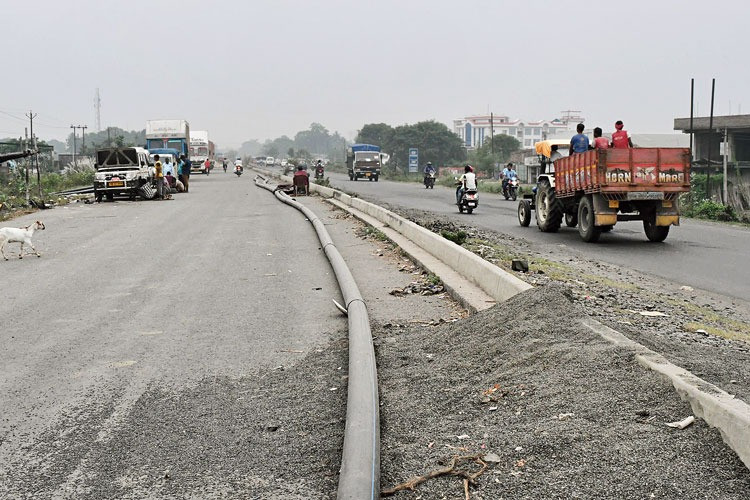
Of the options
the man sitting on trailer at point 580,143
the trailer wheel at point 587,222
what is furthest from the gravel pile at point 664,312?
the man sitting on trailer at point 580,143

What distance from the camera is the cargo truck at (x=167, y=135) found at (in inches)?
2124

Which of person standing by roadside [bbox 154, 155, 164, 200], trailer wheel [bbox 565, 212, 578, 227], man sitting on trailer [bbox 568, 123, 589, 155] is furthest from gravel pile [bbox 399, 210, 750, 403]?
person standing by roadside [bbox 154, 155, 164, 200]

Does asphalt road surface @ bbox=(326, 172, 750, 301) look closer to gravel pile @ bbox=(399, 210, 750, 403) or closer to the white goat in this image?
gravel pile @ bbox=(399, 210, 750, 403)

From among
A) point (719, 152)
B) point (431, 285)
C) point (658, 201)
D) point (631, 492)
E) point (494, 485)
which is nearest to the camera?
point (631, 492)

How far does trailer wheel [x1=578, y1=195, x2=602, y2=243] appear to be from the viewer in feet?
55.4

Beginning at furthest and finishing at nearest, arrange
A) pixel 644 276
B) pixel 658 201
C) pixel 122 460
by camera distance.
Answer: pixel 658 201 → pixel 644 276 → pixel 122 460

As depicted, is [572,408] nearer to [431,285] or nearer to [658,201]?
[431,285]

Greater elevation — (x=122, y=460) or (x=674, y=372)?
(x=674, y=372)

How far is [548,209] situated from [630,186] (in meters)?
3.55

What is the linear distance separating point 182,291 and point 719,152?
54.1m

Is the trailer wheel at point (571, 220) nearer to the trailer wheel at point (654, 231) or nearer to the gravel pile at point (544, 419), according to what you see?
the trailer wheel at point (654, 231)

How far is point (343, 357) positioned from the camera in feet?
21.6

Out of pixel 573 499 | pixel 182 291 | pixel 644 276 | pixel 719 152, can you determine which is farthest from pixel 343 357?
pixel 719 152

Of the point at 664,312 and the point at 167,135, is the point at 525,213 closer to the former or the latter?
the point at 664,312
